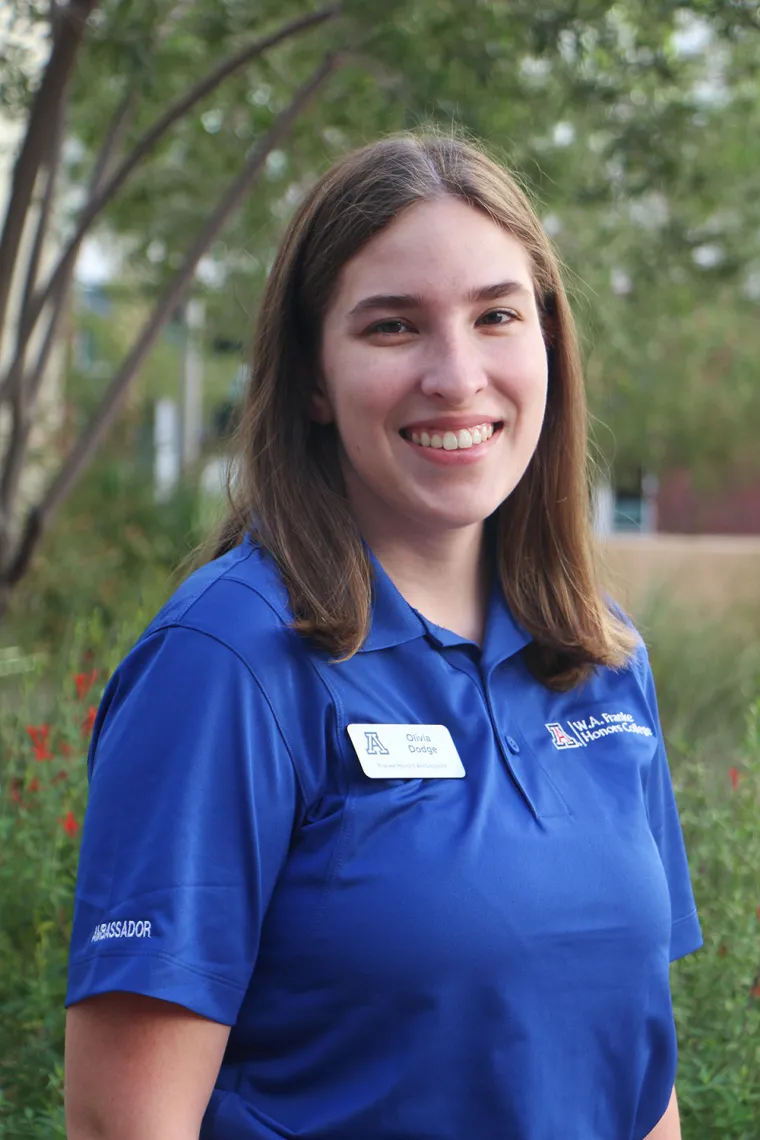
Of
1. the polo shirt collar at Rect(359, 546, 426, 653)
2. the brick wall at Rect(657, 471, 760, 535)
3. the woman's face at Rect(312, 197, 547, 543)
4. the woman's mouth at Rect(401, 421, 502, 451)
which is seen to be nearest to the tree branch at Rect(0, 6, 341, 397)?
the woman's face at Rect(312, 197, 547, 543)

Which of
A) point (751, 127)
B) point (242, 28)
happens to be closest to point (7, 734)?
point (242, 28)

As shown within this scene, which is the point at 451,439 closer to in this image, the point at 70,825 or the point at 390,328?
the point at 390,328

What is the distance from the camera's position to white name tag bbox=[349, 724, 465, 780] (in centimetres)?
→ 161

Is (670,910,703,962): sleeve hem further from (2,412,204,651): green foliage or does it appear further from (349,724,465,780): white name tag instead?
(2,412,204,651): green foliage

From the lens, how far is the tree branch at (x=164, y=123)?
17.6ft

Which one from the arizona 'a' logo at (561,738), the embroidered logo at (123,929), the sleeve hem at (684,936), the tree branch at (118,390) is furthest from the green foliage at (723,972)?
the tree branch at (118,390)

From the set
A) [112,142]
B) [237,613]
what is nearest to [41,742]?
[237,613]

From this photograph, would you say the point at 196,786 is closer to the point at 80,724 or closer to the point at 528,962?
the point at 528,962

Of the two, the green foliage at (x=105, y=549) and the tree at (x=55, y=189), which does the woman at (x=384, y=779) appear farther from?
the green foliage at (x=105, y=549)

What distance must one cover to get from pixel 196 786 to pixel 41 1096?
132cm

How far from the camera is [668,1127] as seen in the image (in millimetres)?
1947

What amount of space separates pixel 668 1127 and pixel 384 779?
29.5 inches

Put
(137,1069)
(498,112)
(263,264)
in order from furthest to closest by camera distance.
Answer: (263,264), (498,112), (137,1069)

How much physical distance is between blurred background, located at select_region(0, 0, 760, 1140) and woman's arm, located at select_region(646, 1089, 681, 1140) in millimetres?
555
